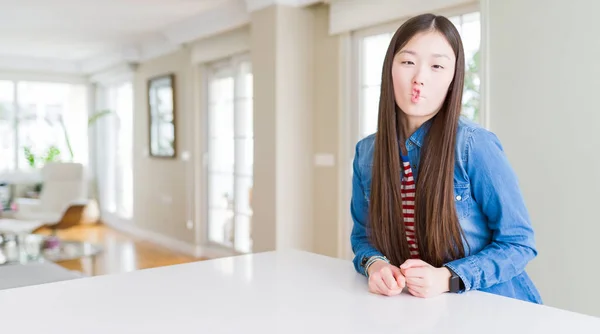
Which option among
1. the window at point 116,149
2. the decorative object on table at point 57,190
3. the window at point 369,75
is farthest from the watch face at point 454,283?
the window at point 116,149

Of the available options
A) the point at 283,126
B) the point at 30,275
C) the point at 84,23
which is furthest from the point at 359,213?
the point at 84,23

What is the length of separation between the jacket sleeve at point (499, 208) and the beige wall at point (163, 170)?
4987 mm

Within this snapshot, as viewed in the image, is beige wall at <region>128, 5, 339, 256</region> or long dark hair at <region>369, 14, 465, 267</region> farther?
beige wall at <region>128, 5, 339, 256</region>

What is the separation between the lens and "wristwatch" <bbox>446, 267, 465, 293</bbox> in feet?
3.48

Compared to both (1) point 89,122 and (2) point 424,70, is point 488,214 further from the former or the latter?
(1) point 89,122

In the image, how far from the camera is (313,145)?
4.48 metres

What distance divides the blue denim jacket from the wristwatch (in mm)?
10

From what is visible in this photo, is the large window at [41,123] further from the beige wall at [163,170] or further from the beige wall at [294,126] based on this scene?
the beige wall at [294,126]

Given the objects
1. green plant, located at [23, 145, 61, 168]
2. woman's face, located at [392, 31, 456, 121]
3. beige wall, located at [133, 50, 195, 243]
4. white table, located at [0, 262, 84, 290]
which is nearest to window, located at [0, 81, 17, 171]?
green plant, located at [23, 145, 61, 168]

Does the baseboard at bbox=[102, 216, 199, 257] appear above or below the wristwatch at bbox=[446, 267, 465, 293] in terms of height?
below

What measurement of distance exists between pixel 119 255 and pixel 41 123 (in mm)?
3152

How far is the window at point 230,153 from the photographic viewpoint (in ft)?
17.0

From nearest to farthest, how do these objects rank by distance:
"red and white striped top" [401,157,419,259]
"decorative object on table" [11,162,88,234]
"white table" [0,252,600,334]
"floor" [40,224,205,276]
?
1. "white table" [0,252,600,334]
2. "red and white striped top" [401,157,419,259]
3. "floor" [40,224,205,276]
4. "decorative object on table" [11,162,88,234]

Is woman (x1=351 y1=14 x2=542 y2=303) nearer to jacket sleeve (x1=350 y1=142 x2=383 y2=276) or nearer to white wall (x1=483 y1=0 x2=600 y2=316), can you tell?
jacket sleeve (x1=350 y1=142 x2=383 y2=276)
